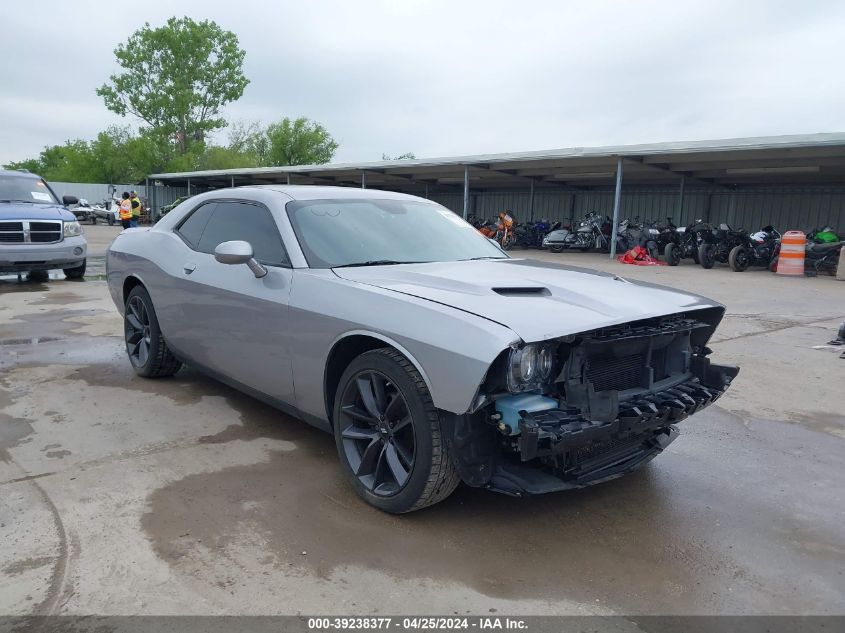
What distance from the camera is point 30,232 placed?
34.2ft

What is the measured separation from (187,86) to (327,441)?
59.3 meters

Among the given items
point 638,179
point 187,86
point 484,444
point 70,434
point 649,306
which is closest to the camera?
point 484,444

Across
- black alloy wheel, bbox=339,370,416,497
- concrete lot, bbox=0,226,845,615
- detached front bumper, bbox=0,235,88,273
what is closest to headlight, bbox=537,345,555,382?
black alloy wheel, bbox=339,370,416,497

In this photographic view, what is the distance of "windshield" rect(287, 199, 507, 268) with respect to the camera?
3703 mm

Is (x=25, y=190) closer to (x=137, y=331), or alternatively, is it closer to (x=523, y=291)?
(x=137, y=331)

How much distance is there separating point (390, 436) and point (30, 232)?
981cm

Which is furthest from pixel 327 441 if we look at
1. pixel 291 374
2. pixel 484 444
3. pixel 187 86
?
pixel 187 86

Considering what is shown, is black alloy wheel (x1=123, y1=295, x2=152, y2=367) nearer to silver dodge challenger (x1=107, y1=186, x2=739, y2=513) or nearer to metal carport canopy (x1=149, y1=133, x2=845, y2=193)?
silver dodge challenger (x1=107, y1=186, x2=739, y2=513)

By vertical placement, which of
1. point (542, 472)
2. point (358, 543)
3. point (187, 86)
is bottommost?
point (358, 543)

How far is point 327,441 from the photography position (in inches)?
158

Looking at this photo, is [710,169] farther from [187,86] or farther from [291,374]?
[187,86]

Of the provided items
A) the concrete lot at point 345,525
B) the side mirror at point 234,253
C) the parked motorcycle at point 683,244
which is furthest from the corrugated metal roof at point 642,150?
the side mirror at point 234,253

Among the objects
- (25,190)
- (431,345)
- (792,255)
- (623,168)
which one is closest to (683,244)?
(792,255)

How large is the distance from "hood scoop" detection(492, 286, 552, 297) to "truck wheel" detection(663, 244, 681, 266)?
15.6 metres
